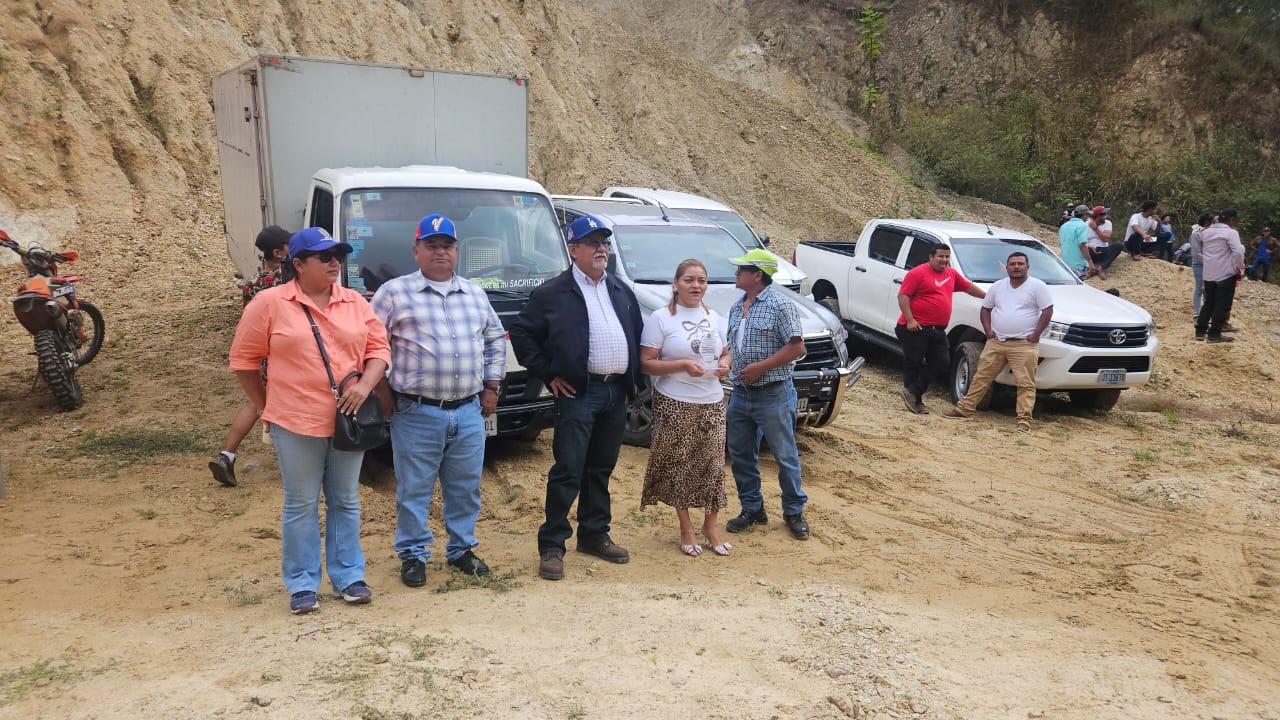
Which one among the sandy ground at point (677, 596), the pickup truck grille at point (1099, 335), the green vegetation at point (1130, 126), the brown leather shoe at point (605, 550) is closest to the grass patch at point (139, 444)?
the sandy ground at point (677, 596)

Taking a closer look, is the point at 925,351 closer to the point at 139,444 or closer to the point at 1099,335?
the point at 1099,335

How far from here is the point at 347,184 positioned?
681 centimetres

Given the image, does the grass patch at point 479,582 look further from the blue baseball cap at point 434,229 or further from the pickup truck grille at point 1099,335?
the pickup truck grille at point 1099,335

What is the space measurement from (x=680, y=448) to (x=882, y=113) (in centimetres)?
2885

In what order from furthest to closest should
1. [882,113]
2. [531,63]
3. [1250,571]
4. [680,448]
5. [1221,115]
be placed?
[882,113] < [1221,115] < [531,63] < [1250,571] < [680,448]

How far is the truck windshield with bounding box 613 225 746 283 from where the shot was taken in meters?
8.57

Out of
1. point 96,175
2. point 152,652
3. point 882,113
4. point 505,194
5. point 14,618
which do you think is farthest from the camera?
point 882,113

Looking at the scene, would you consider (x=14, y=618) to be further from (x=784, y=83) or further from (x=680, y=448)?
(x=784, y=83)

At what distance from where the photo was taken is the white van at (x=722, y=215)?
10.8 metres

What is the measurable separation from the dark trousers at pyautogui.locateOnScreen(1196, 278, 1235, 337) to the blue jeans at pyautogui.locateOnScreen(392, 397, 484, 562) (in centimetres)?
1182

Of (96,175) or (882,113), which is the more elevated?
(882,113)

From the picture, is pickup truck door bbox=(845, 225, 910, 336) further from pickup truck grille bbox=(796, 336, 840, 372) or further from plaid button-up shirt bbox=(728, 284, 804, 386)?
plaid button-up shirt bbox=(728, 284, 804, 386)

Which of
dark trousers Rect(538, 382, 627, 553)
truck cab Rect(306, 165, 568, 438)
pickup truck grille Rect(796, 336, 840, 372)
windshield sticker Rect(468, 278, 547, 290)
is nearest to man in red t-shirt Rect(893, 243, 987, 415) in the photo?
pickup truck grille Rect(796, 336, 840, 372)

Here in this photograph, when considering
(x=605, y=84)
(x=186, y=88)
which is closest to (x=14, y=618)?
(x=186, y=88)
